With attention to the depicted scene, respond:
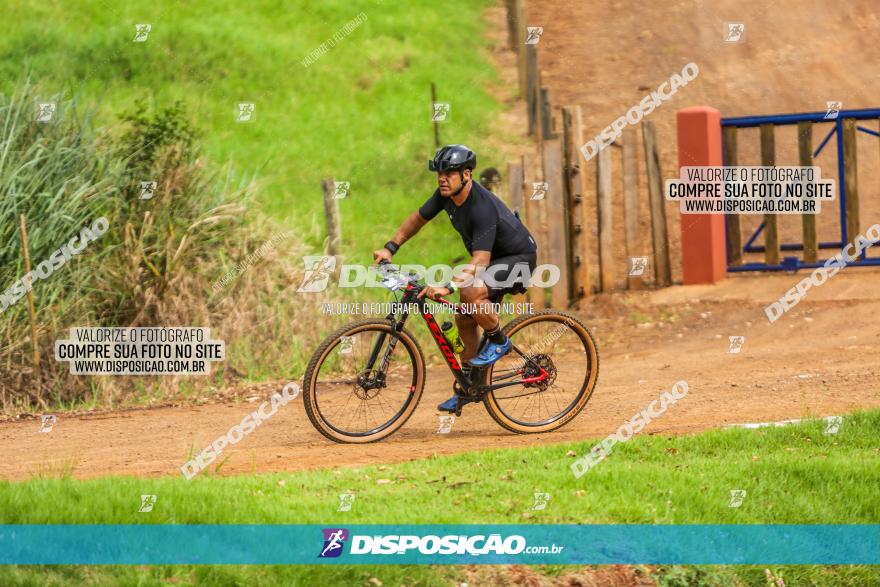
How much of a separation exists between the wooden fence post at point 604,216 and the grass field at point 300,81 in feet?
12.2

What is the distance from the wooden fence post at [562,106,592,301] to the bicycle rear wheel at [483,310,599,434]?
445 cm

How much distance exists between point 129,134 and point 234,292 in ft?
6.87

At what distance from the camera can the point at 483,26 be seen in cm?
2758

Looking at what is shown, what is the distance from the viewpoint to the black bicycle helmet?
817 centimetres

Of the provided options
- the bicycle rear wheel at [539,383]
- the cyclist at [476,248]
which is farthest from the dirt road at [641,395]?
the cyclist at [476,248]

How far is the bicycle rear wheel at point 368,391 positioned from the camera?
8336 mm

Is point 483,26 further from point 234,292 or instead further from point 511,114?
point 234,292

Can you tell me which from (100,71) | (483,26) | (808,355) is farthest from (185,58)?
(808,355)

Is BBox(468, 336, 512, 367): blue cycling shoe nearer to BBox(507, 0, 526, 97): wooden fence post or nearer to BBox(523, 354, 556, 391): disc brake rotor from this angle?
BBox(523, 354, 556, 391): disc brake rotor

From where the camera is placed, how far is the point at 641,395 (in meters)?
10.2

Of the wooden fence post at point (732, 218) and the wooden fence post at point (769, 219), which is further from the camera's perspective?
the wooden fence post at point (732, 218)

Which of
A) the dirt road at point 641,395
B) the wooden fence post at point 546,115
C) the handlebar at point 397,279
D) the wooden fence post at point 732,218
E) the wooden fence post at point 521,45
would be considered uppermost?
the wooden fence post at point 521,45

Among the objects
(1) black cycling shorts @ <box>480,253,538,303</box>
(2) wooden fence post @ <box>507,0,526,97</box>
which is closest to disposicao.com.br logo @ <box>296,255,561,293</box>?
(1) black cycling shorts @ <box>480,253,538,303</box>

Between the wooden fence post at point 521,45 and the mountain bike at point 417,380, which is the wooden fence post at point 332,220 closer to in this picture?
the mountain bike at point 417,380
